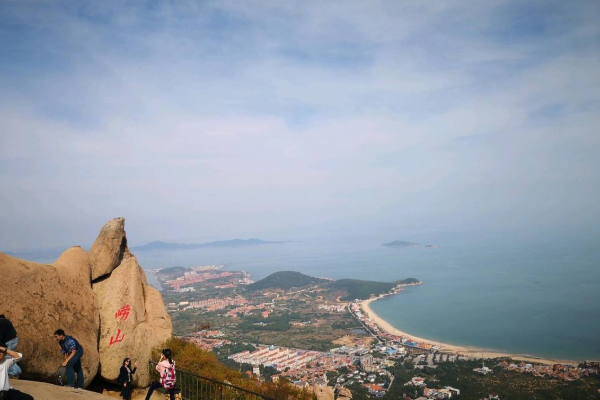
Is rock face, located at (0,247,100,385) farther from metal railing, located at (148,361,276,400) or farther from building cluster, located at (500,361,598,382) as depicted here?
building cluster, located at (500,361,598,382)

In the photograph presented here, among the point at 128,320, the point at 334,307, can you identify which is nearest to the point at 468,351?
the point at 334,307

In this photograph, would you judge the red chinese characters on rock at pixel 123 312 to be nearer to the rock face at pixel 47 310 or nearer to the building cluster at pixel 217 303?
the rock face at pixel 47 310

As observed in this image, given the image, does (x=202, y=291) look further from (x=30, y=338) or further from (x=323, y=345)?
(x=30, y=338)

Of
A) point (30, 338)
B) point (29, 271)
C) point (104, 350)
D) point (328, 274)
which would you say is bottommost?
point (328, 274)

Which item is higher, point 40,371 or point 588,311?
point 40,371

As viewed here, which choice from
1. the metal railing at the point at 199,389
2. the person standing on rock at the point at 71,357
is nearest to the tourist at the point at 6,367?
the person standing on rock at the point at 71,357

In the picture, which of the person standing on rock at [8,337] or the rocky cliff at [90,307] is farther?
the rocky cliff at [90,307]

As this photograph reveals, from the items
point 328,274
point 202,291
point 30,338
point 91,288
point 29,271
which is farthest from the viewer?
point 328,274

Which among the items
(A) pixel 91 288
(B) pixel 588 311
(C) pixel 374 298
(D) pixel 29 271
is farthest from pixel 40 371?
(C) pixel 374 298
